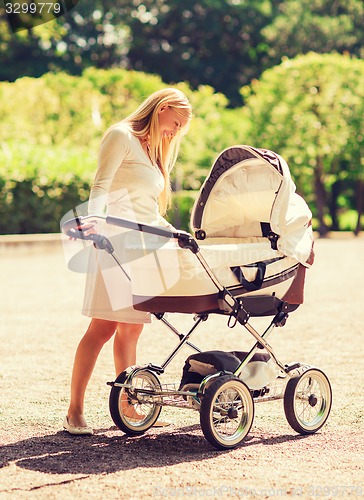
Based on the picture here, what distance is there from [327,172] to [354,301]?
22199 mm

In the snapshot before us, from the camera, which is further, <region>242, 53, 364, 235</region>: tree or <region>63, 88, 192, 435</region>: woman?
<region>242, 53, 364, 235</region>: tree

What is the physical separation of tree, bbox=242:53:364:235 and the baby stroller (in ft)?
80.7

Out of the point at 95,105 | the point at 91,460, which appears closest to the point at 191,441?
the point at 91,460

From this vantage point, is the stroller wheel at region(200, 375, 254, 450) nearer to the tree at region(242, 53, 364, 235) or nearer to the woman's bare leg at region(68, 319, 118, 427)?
the woman's bare leg at region(68, 319, 118, 427)

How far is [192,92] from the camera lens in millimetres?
42500

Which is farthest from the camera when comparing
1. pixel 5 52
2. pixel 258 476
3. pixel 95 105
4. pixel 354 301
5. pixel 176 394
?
pixel 5 52

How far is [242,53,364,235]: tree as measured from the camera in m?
30.5

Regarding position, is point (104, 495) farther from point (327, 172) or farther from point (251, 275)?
point (327, 172)

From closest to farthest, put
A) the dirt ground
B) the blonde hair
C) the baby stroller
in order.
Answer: the dirt ground, the baby stroller, the blonde hair

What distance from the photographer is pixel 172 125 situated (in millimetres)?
5168

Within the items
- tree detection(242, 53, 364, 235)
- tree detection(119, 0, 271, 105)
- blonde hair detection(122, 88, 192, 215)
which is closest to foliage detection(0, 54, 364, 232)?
tree detection(242, 53, 364, 235)

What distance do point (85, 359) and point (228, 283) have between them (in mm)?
844

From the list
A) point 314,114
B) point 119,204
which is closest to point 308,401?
point 119,204

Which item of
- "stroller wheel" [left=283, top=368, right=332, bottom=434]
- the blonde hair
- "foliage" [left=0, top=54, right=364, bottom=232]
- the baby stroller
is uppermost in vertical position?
"foliage" [left=0, top=54, right=364, bottom=232]
